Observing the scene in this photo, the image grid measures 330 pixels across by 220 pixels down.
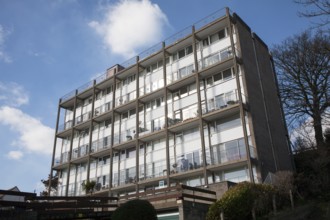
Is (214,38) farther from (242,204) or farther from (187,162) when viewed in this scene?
(242,204)

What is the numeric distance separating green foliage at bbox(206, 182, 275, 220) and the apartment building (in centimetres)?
416

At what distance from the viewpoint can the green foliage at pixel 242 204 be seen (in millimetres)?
18953

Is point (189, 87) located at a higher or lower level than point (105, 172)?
higher

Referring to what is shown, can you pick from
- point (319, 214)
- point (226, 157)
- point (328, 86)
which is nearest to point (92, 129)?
point (226, 157)

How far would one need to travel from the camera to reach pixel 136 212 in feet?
57.5

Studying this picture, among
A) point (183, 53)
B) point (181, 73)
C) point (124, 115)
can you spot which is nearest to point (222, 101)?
point (181, 73)

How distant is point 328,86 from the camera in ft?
101

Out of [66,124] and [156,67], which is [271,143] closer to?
[156,67]

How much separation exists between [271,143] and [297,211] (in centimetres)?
1192

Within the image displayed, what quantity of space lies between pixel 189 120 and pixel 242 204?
1171 cm

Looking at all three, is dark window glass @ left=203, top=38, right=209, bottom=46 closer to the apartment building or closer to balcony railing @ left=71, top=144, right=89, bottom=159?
the apartment building

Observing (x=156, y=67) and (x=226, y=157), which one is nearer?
(x=226, y=157)

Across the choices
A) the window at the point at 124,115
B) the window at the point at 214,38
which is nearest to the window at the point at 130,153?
the window at the point at 124,115

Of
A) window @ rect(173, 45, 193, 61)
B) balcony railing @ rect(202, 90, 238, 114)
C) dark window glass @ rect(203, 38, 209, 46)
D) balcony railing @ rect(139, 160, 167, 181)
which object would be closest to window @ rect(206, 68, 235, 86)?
balcony railing @ rect(202, 90, 238, 114)
